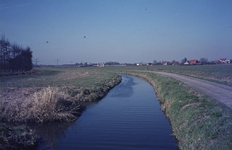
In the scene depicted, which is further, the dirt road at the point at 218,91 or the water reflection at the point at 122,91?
the water reflection at the point at 122,91

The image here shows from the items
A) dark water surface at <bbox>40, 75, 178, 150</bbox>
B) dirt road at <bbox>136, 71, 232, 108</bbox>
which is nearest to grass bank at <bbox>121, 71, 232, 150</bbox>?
dark water surface at <bbox>40, 75, 178, 150</bbox>

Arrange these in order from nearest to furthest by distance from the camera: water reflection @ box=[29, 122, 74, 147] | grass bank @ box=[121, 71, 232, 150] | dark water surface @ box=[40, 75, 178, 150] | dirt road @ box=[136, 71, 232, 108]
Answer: grass bank @ box=[121, 71, 232, 150], dark water surface @ box=[40, 75, 178, 150], water reflection @ box=[29, 122, 74, 147], dirt road @ box=[136, 71, 232, 108]

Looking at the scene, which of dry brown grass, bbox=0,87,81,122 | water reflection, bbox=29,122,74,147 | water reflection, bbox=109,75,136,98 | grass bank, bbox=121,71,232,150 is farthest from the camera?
water reflection, bbox=109,75,136,98

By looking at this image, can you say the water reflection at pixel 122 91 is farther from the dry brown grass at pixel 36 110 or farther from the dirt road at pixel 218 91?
the dry brown grass at pixel 36 110

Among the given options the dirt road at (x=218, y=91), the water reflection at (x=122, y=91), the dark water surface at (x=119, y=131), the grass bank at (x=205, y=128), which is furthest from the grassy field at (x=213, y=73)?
the grass bank at (x=205, y=128)

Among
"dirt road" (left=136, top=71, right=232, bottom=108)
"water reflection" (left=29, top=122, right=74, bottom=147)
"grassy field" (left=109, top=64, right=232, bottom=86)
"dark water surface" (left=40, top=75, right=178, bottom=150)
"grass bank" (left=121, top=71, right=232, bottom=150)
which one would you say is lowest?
"water reflection" (left=29, top=122, right=74, bottom=147)

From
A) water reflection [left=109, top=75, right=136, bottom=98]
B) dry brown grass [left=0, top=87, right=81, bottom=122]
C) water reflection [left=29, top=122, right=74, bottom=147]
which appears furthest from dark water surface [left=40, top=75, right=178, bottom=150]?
water reflection [left=109, top=75, right=136, bottom=98]

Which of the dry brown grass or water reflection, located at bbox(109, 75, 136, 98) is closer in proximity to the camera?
the dry brown grass

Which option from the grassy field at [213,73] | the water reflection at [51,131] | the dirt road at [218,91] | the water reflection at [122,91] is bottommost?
the water reflection at [51,131]

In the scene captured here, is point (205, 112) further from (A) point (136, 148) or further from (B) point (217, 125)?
(A) point (136, 148)

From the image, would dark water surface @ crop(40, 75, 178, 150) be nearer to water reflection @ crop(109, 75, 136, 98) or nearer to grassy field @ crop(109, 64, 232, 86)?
water reflection @ crop(109, 75, 136, 98)

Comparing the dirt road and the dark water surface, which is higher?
the dirt road

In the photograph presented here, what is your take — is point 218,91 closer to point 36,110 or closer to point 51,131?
point 51,131

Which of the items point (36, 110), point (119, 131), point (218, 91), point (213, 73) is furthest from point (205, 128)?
point (213, 73)
